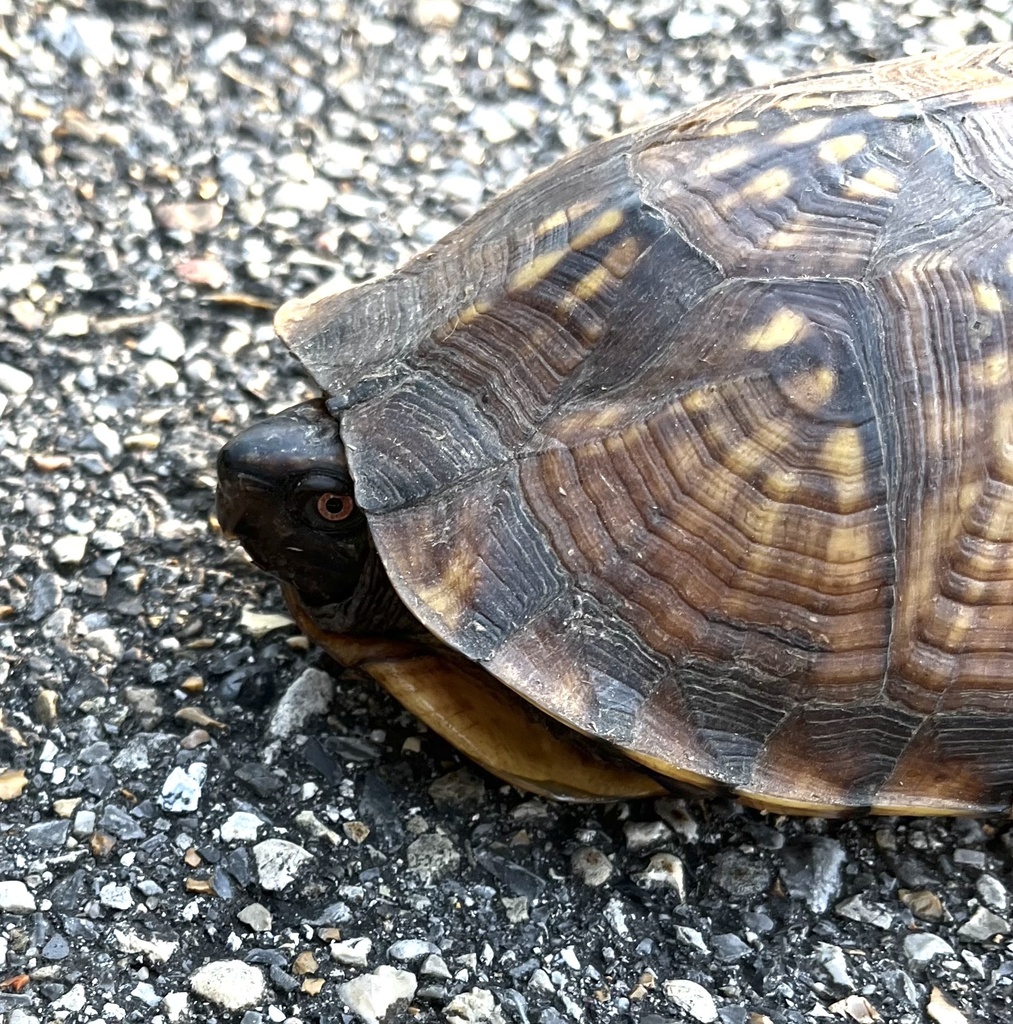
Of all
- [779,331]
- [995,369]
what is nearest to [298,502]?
[779,331]

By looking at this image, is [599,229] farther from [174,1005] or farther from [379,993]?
[174,1005]

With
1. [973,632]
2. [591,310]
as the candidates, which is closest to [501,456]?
[591,310]

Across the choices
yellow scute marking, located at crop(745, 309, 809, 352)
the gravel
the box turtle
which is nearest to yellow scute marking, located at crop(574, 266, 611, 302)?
the box turtle

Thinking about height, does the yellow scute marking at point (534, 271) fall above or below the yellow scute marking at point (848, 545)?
above

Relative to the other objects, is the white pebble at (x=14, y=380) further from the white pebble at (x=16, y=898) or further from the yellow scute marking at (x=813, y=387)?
the yellow scute marking at (x=813, y=387)

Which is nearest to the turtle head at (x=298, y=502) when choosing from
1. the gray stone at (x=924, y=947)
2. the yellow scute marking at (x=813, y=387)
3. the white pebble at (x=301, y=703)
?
the white pebble at (x=301, y=703)

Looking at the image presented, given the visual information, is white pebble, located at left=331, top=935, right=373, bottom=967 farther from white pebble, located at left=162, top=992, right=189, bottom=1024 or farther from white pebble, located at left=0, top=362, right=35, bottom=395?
white pebble, located at left=0, top=362, right=35, bottom=395

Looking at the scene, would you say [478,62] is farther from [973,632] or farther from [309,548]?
[973,632]
